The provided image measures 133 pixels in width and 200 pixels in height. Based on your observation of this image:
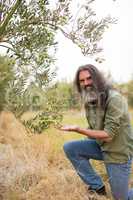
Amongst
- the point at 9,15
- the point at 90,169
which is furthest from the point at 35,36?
the point at 90,169

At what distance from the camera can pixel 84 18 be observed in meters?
5.51

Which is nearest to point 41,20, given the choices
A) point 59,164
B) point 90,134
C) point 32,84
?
point 32,84

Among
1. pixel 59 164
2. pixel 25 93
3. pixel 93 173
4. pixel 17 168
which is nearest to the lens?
pixel 25 93

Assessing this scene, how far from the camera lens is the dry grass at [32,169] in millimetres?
5925

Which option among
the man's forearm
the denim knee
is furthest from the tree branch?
the denim knee

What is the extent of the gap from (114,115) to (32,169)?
212cm

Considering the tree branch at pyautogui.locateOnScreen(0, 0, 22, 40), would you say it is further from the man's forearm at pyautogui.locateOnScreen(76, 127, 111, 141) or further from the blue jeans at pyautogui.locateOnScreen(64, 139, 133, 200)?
the blue jeans at pyautogui.locateOnScreen(64, 139, 133, 200)

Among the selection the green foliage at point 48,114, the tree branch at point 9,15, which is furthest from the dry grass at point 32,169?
the tree branch at point 9,15

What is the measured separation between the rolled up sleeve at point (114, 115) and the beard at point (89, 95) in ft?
0.80

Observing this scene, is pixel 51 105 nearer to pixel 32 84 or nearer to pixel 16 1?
pixel 32 84

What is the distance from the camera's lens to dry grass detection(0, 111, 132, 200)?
233 inches

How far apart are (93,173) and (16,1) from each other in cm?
261

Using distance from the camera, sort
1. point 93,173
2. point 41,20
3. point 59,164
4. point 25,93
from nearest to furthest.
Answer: point 25,93, point 41,20, point 93,173, point 59,164

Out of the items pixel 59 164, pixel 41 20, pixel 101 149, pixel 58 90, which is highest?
pixel 41 20
